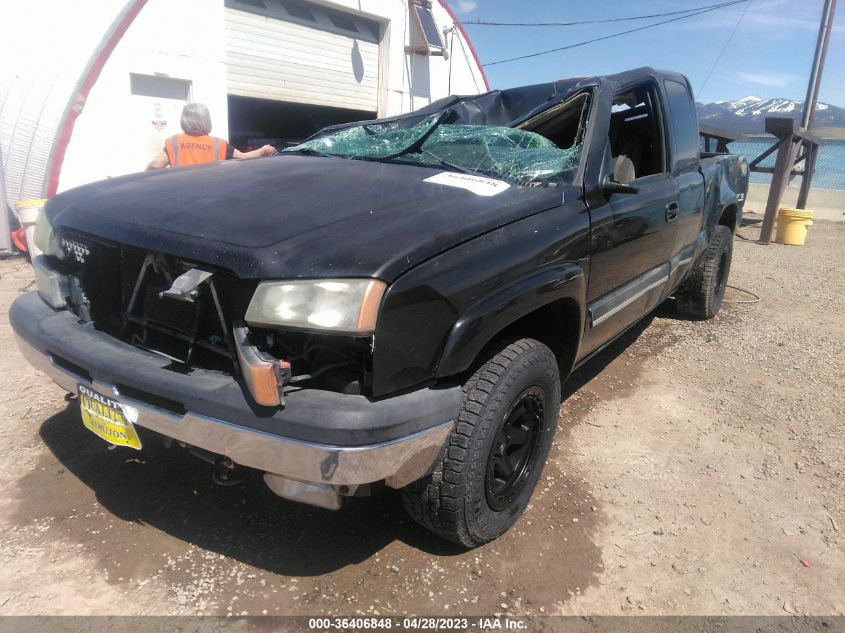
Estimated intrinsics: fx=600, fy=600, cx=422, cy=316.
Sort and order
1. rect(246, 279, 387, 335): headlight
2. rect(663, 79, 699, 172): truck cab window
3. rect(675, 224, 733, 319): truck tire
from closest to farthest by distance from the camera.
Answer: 1. rect(246, 279, 387, 335): headlight
2. rect(663, 79, 699, 172): truck cab window
3. rect(675, 224, 733, 319): truck tire

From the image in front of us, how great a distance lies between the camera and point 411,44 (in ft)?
36.1

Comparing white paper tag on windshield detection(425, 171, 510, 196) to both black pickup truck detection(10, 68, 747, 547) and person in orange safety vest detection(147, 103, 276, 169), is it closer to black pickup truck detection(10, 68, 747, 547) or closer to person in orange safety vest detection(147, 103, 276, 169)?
black pickup truck detection(10, 68, 747, 547)

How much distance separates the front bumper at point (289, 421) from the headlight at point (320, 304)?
0.73ft

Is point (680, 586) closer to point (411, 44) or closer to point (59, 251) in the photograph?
point (59, 251)

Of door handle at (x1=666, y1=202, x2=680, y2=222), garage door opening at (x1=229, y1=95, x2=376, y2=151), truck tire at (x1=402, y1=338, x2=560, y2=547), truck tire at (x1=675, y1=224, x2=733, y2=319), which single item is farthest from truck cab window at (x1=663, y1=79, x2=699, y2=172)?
garage door opening at (x1=229, y1=95, x2=376, y2=151)

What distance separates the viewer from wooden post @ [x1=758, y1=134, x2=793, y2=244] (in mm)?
9961

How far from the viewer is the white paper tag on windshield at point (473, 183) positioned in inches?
93.7

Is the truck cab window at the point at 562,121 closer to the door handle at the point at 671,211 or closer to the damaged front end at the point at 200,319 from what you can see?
the door handle at the point at 671,211

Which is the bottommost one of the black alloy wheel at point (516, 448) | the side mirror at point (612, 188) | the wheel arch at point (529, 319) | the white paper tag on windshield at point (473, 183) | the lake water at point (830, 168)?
the lake water at point (830, 168)

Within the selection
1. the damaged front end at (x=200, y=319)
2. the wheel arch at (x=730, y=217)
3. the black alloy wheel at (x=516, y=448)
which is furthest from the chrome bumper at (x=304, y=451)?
the wheel arch at (x=730, y=217)

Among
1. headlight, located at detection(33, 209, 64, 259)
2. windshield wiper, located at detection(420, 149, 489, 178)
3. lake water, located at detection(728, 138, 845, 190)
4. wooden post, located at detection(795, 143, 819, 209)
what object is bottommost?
lake water, located at detection(728, 138, 845, 190)

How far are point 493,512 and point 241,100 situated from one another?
11.8 meters

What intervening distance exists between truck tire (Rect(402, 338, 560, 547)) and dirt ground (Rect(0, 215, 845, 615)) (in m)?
0.18

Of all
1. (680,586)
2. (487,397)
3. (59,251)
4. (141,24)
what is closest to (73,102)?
(141,24)
